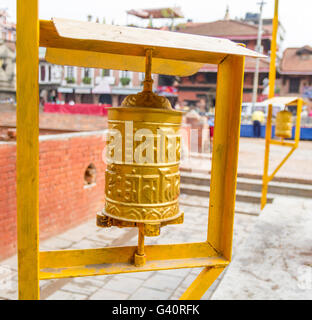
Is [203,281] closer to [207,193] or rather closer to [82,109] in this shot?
[207,193]

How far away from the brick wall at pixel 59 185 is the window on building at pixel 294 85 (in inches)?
1105

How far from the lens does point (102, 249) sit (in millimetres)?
1615

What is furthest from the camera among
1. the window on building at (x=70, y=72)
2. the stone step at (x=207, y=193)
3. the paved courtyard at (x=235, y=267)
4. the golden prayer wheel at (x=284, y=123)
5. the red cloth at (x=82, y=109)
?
the window on building at (x=70, y=72)

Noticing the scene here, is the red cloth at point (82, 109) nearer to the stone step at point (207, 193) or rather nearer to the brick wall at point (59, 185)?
the stone step at point (207, 193)

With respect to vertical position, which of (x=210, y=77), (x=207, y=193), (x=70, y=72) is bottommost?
(x=207, y=193)

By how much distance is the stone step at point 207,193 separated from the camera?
8.03 m

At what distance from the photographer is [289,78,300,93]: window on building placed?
30597 mm

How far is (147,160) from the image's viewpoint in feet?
4.70

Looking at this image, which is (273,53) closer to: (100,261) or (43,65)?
(100,261)

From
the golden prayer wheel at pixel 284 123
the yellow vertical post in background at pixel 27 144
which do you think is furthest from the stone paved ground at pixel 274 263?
the yellow vertical post in background at pixel 27 144

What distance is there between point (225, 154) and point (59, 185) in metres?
4.28

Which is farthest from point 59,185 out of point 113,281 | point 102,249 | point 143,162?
point 143,162

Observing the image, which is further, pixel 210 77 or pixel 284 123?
pixel 210 77
